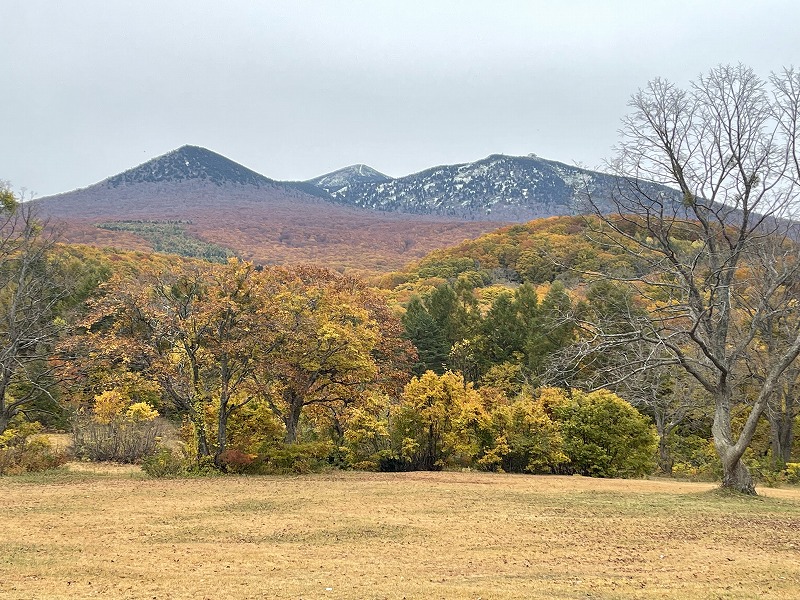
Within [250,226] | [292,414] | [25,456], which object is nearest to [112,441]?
[25,456]

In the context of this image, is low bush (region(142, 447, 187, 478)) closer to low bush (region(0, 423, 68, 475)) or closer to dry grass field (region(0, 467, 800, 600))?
dry grass field (region(0, 467, 800, 600))

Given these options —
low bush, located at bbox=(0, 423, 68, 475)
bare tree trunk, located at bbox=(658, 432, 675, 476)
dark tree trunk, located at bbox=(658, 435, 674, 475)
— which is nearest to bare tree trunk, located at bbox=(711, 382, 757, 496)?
bare tree trunk, located at bbox=(658, 432, 675, 476)

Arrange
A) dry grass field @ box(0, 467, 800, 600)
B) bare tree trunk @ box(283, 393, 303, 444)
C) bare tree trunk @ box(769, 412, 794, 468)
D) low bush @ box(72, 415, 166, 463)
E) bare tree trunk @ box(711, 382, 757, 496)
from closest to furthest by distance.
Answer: dry grass field @ box(0, 467, 800, 600), bare tree trunk @ box(711, 382, 757, 496), bare tree trunk @ box(283, 393, 303, 444), low bush @ box(72, 415, 166, 463), bare tree trunk @ box(769, 412, 794, 468)

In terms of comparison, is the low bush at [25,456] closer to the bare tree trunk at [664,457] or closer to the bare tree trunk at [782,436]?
the bare tree trunk at [664,457]

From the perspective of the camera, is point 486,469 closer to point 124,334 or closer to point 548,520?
point 548,520

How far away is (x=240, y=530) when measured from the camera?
9625mm

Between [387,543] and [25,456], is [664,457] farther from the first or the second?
[25,456]

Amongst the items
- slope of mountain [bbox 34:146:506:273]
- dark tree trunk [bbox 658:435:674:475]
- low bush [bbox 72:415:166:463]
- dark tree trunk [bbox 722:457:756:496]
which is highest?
slope of mountain [bbox 34:146:506:273]

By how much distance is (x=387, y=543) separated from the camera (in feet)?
28.9

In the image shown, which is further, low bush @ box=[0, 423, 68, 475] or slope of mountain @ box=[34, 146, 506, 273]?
slope of mountain @ box=[34, 146, 506, 273]

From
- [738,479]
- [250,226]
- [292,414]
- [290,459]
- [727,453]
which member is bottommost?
[290,459]

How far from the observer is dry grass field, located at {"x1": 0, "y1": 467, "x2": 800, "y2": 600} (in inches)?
257

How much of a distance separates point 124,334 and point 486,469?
40.4 feet

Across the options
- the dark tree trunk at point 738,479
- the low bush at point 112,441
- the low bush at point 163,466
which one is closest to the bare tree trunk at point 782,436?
the dark tree trunk at point 738,479
